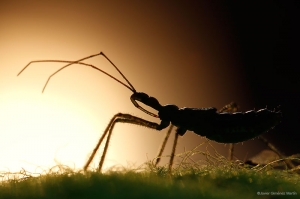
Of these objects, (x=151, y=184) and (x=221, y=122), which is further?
(x=221, y=122)

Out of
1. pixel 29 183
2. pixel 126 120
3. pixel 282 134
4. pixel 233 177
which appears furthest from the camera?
pixel 282 134

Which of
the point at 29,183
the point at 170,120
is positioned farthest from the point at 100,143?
the point at 29,183

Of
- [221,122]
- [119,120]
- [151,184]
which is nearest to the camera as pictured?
[151,184]

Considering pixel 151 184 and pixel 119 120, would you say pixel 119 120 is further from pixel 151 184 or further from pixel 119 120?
pixel 151 184

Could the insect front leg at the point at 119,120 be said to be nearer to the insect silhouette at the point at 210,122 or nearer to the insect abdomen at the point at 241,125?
the insect silhouette at the point at 210,122

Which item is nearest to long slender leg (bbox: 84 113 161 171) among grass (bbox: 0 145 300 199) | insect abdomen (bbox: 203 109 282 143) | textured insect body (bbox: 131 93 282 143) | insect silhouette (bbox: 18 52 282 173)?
insect silhouette (bbox: 18 52 282 173)

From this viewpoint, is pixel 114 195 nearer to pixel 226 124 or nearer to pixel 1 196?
pixel 1 196

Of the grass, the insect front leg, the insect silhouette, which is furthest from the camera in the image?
the insect silhouette

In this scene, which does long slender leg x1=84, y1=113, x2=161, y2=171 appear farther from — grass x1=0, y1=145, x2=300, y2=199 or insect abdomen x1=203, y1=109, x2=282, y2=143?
grass x1=0, y1=145, x2=300, y2=199

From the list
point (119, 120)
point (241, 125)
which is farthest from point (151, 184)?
point (241, 125)
